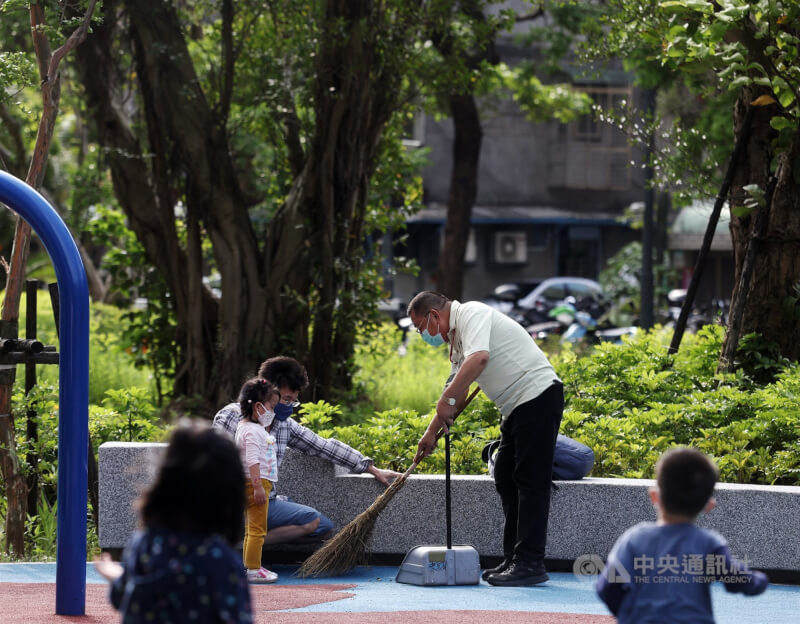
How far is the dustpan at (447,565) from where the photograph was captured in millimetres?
6496

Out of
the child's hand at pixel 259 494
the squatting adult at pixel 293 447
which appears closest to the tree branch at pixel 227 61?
the squatting adult at pixel 293 447

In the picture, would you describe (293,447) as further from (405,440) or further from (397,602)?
(397,602)

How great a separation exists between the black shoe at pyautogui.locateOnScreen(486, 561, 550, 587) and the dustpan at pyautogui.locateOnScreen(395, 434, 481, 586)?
0.44 ft

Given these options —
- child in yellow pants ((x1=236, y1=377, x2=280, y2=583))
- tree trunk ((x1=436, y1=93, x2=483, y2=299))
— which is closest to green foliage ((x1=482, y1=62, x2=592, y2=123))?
tree trunk ((x1=436, y1=93, x2=483, y2=299))

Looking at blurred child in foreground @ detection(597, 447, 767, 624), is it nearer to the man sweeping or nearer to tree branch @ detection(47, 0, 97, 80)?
the man sweeping

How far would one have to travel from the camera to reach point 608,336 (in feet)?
69.3

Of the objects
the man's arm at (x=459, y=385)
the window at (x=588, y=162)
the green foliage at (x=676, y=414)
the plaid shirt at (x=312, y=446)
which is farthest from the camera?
the window at (x=588, y=162)

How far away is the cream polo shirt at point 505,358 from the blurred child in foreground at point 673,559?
2862 millimetres

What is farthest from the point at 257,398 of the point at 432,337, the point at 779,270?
the point at 779,270

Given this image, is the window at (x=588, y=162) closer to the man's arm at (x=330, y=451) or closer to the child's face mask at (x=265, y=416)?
the man's arm at (x=330, y=451)

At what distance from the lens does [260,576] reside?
21.6 feet

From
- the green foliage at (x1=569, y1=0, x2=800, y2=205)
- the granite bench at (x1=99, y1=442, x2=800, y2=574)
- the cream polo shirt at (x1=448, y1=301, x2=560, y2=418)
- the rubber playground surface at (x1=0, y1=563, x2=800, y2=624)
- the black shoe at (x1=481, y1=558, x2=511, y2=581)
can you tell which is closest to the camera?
the rubber playground surface at (x1=0, y1=563, x2=800, y2=624)

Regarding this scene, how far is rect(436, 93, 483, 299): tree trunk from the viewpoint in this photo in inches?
811

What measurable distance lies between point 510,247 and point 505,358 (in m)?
35.9
